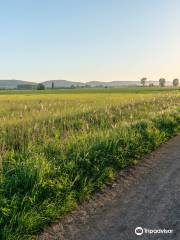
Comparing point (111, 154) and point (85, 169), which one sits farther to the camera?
point (111, 154)

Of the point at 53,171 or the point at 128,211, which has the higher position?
the point at 53,171

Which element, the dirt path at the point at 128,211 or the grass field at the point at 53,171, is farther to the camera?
the grass field at the point at 53,171

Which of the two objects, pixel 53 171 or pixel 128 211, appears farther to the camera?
pixel 53 171

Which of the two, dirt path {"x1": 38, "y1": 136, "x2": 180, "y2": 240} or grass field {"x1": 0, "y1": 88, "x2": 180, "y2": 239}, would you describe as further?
grass field {"x1": 0, "y1": 88, "x2": 180, "y2": 239}

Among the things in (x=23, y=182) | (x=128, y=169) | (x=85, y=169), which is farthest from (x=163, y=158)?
(x=23, y=182)

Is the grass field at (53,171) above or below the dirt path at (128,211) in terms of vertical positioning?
above

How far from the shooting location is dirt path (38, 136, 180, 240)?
4.82 metres

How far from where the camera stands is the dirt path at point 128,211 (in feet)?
15.8

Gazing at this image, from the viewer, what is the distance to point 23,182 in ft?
18.9

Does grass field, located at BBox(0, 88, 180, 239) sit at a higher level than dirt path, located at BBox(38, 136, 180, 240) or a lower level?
higher

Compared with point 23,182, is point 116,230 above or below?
below

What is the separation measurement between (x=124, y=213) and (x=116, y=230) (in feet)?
2.05

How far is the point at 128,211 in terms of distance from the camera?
18.2ft

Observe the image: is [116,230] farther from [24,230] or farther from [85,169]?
[85,169]
